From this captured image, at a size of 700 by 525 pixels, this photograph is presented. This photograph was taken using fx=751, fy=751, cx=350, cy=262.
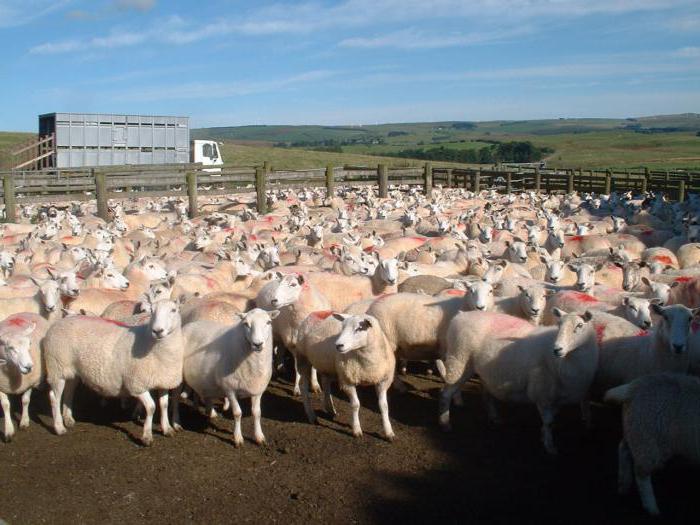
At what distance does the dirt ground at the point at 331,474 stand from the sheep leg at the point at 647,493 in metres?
0.10

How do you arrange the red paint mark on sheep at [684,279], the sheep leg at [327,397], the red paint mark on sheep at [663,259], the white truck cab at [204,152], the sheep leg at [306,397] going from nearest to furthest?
the sheep leg at [306,397]
the sheep leg at [327,397]
the red paint mark on sheep at [684,279]
the red paint mark on sheep at [663,259]
the white truck cab at [204,152]

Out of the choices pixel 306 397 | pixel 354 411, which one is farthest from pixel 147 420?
pixel 354 411

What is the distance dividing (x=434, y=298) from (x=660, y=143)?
332ft

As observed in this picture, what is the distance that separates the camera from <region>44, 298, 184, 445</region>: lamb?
686cm

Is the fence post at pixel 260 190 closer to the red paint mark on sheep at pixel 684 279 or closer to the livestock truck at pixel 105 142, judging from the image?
the livestock truck at pixel 105 142

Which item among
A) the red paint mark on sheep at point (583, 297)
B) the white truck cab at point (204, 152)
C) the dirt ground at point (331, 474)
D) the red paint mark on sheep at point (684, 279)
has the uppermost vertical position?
the white truck cab at point (204, 152)

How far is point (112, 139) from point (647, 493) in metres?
33.8

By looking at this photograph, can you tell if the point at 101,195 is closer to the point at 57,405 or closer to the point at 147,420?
the point at 57,405

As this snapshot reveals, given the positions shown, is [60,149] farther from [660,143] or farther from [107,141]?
[660,143]

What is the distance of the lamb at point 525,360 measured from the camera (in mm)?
6594

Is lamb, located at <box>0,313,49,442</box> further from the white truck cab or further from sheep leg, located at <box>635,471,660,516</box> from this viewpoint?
the white truck cab

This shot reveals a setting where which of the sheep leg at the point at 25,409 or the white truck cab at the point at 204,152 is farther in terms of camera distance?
the white truck cab at the point at 204,152

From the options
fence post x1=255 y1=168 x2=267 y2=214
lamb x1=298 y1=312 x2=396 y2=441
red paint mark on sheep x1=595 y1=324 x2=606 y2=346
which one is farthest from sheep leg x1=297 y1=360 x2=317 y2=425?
fence post x1=255 y1=168 x2=267 y2=214

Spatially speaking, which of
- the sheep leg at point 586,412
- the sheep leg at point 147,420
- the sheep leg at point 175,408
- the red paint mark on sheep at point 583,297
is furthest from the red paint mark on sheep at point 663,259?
the sheep leg at point 147,420
